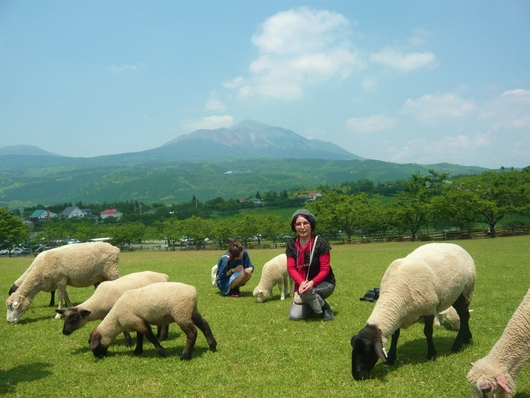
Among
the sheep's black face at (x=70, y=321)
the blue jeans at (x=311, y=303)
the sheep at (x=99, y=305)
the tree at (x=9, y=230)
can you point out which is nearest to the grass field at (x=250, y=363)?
the blue jeans at (x=311, y=303)

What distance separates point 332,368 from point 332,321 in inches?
127

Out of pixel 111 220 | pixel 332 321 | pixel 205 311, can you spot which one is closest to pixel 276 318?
pixel 332 321

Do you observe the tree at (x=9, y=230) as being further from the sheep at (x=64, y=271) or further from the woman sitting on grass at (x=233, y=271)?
the woman sitting on grass at (x=233, y=271)

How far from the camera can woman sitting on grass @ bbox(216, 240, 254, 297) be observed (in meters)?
14.1

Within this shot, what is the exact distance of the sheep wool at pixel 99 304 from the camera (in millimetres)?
8641

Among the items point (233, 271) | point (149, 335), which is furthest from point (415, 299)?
point (233, 271)

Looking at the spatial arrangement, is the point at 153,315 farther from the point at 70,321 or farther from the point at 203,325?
the point at 70,321

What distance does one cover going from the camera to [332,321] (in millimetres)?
10023

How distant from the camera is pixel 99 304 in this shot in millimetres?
8969

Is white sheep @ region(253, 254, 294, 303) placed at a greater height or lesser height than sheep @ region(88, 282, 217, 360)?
lesser

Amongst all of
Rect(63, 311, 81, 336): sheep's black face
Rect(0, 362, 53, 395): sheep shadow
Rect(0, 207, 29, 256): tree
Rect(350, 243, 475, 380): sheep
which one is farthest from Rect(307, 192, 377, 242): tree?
Rect(0, 362, 53, 395): sheep shadow

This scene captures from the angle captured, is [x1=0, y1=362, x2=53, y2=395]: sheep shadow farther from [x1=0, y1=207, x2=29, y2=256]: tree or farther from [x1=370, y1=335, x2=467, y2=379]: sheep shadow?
[x1=0, y1=207, x2=29, y2=256]: tree

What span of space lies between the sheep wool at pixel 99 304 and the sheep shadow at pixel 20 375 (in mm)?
1045

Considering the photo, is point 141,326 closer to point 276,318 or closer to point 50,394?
point 50,394
